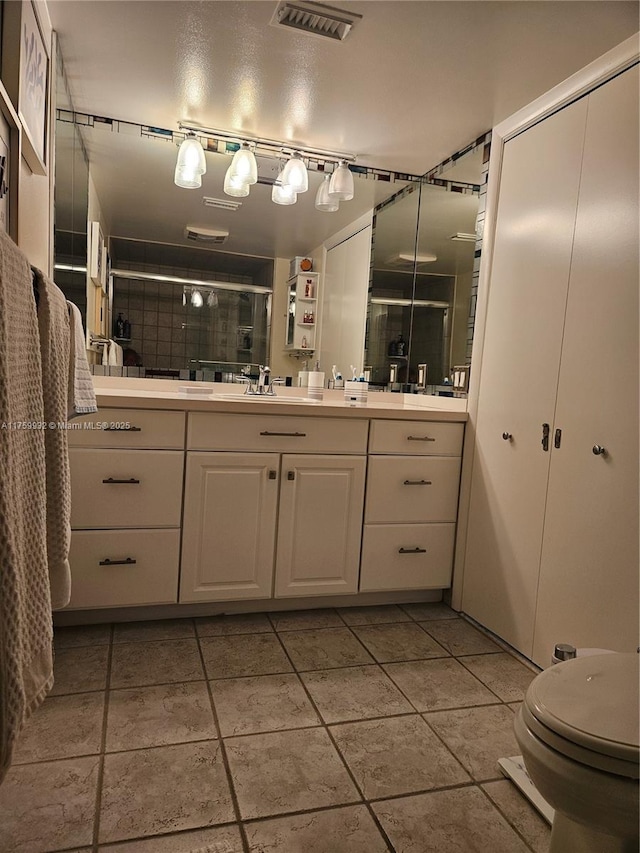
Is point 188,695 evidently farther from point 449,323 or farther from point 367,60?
point 367,60

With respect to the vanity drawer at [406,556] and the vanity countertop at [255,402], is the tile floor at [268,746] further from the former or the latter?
the vanity countertop at [255,402]

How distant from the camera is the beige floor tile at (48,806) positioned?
3.68 ft

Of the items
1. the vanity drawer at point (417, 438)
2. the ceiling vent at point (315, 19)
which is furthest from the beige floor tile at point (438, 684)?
the ceiling vent at point (315, 19)

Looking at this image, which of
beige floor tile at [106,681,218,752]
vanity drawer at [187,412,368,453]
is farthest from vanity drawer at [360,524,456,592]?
beige floor tile at [106,681,218,752]

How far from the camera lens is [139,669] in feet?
5.93

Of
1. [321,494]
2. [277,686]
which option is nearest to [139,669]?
[277,686]

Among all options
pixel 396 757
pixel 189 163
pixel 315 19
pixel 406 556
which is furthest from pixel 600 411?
pixel 189 163

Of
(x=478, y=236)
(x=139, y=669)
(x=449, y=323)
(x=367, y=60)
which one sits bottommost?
(x=139, y=669)

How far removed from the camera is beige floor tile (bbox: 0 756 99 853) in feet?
3.68

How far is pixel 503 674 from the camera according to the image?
191 cm

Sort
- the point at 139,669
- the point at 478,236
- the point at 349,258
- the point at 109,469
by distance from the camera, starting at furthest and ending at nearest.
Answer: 1. the point at 349,258
2. the point at 478,236
3. the point at 109,469
4. the point at 139,669

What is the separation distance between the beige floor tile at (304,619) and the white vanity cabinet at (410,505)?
18 cm

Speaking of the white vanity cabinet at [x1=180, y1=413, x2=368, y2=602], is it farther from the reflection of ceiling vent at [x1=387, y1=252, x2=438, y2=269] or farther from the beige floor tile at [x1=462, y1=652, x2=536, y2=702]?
the reflection of ceiling vent at [x1=387, y1=252, x2=438, y2=269]

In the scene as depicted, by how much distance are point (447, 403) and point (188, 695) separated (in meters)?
1.57
